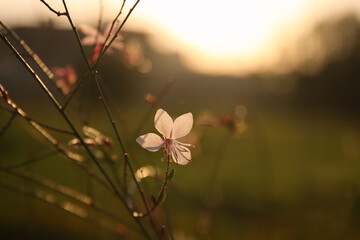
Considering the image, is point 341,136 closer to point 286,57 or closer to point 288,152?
point 288,152

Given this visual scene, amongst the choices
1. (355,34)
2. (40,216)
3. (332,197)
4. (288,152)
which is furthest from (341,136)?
(40,216)

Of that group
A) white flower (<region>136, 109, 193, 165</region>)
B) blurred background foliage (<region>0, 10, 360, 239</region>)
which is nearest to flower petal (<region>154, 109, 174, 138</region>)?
white flower (<region>136, 109, 193, 165</region>)

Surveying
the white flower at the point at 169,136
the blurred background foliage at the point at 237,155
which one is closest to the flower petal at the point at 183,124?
the white flower at the point at 169,136

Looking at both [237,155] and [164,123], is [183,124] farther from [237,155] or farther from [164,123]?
[237,155]

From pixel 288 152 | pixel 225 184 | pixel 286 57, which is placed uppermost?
pixel 288 152

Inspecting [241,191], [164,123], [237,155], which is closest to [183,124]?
[164,123]

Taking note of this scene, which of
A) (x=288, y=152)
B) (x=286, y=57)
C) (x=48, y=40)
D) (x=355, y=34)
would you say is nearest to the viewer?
(x=48, y=40)

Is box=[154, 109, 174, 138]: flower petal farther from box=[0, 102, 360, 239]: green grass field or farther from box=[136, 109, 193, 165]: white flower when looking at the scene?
box=[0, 102, 360, 239]: green grass field

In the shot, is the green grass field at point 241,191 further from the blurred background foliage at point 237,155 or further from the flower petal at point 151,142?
the flower petal at point 151,142
